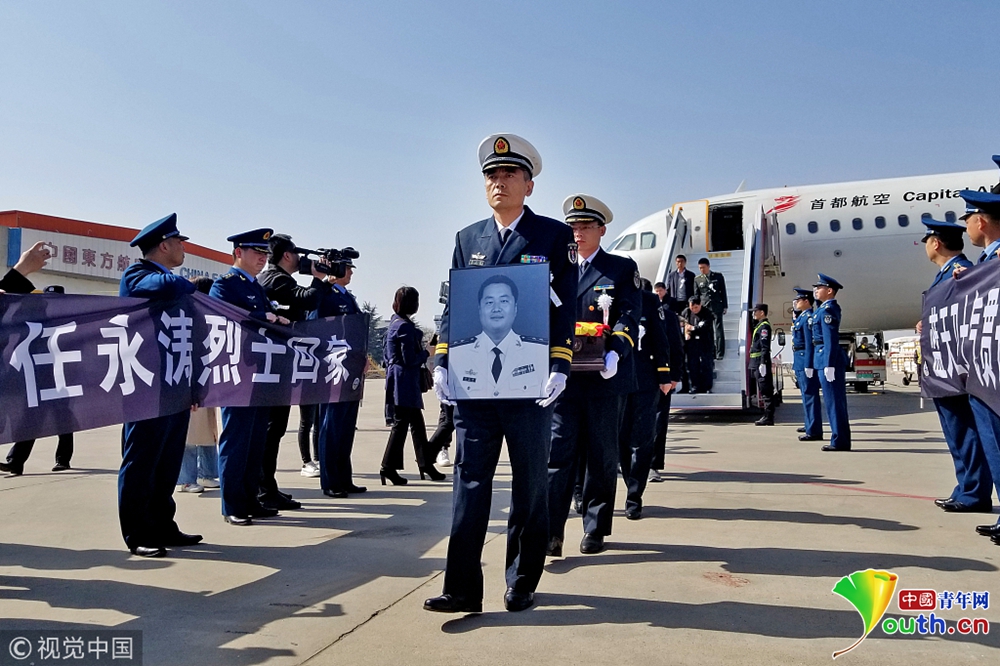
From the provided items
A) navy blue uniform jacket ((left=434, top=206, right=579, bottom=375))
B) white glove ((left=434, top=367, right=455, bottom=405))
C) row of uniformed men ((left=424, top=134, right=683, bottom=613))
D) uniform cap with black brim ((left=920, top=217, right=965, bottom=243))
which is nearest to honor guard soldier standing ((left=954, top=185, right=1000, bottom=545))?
uniform cap with black brim ((left=920, top=217, right=965, bottom=243))

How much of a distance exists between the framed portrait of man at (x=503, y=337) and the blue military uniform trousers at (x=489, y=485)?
0.33 ft

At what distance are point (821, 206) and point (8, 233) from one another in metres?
32.2

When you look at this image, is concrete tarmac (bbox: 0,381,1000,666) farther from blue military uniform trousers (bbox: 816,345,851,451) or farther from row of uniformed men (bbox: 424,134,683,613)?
blue military uniform trousers (bbox: 816,345,851,451)

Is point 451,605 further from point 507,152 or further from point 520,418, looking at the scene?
point 507,152

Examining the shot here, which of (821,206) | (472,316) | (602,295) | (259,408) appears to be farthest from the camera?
(821,206)

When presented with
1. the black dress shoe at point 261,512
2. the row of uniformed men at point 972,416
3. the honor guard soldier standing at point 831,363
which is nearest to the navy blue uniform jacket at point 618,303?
the row of uniformed men at point 972,416

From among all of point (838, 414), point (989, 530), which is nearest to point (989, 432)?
point (989, 530)

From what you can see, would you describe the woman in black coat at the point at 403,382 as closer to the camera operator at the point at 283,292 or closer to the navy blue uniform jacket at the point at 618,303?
the camera operator at the point at 283,292

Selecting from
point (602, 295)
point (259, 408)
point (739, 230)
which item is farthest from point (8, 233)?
point (602, 295)

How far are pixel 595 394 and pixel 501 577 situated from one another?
1.12 meters

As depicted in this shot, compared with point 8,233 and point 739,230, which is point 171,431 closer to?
point 739,230

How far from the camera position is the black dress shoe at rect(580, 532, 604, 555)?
14.9 ft

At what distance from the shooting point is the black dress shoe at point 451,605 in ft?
10.9

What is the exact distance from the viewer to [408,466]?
8.83 m
